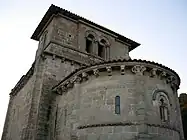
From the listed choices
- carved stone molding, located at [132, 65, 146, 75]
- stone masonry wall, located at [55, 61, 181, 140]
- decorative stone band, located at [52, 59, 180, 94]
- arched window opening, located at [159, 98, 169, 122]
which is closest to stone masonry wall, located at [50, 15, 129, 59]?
decorative stone band, located at [52, 59, 180, 94]

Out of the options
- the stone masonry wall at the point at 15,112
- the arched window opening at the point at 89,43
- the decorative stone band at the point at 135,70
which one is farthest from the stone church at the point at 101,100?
the arched window opening at the point at 89,43

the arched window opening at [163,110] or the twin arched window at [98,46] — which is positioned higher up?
the twin arched window at [98,46]

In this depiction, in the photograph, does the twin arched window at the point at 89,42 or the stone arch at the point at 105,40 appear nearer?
the twin arched window at the point at 89,42

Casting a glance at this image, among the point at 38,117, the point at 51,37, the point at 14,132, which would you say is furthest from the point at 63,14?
the point at 14,132

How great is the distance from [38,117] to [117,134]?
454 centimetres

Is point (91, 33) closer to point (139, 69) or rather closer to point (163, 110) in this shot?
point (139, 69)

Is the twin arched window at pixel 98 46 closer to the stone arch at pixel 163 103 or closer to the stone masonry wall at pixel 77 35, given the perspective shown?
the stone masonry wall at pixel 77 35

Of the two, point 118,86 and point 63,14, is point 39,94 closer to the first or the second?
point 118,86

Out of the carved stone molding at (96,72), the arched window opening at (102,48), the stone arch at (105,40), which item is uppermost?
the stone arch at (105,40)

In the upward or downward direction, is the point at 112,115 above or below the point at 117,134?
above

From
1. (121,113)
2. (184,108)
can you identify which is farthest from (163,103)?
(184,108)

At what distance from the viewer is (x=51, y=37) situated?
13.2 m

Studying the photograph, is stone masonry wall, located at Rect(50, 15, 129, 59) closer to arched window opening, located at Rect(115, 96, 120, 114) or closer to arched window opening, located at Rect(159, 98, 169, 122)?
arched window opening, located at Rect(115, 96, 120, 114)

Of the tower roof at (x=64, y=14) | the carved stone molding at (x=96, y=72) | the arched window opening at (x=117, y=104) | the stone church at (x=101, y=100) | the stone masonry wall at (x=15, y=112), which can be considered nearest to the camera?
the stone church at (x=101, y=100)
